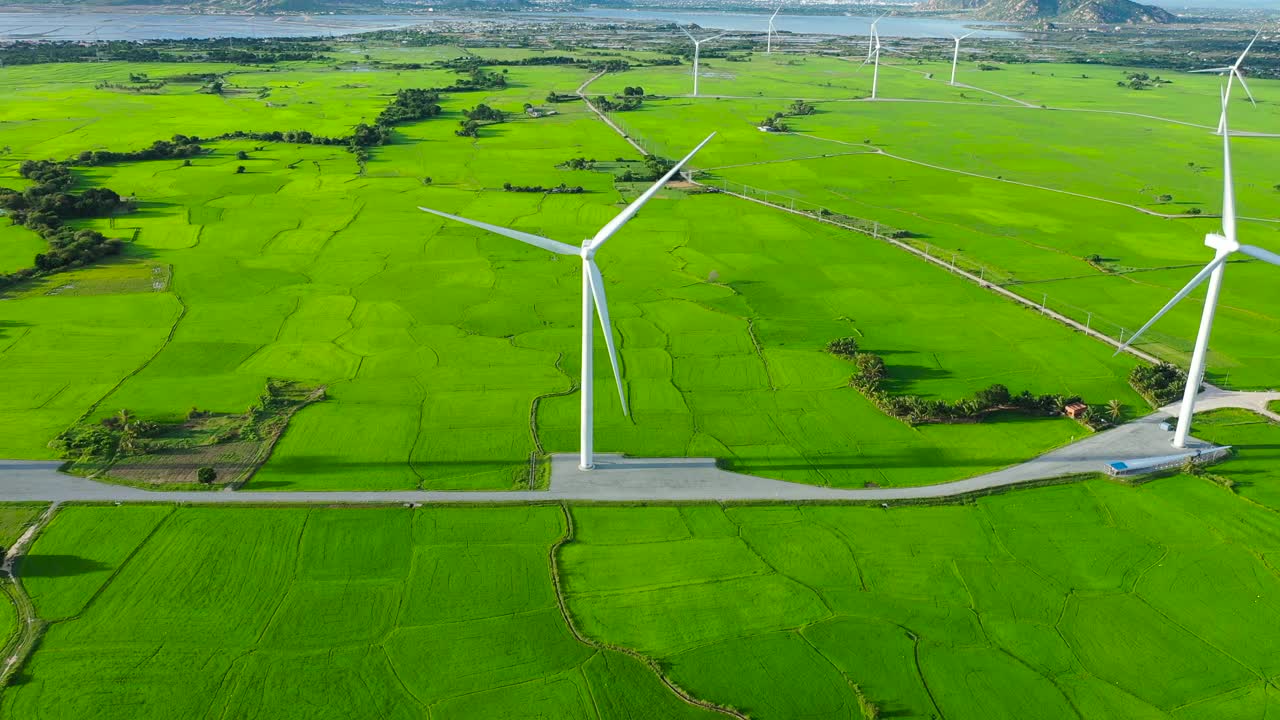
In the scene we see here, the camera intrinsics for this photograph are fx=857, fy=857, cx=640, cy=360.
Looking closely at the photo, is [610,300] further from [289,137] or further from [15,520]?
[289,137]

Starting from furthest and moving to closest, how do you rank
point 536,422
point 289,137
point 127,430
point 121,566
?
point 289,137 < point 536,422 < point 127,430 < point 121,566

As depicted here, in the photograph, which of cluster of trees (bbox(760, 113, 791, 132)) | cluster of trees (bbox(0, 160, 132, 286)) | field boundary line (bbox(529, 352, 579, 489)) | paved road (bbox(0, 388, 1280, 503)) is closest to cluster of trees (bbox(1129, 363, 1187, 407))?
paved road (bbox(0, 388, 1280, 503))

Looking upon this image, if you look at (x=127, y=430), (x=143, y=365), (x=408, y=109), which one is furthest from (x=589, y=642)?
(x=408, y=109)

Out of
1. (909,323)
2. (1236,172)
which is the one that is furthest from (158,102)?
(1236,172)

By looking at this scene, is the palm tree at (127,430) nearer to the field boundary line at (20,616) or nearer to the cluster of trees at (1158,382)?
the field boundary line at (20,616)

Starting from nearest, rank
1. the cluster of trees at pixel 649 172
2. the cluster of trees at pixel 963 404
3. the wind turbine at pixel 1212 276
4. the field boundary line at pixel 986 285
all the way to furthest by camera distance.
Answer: the wind turbine at pixel 1212 276
the cluster of trees at pixel 963 404
the field boundary line at pixel 986 285
the cluster of trees at pixel 649 172

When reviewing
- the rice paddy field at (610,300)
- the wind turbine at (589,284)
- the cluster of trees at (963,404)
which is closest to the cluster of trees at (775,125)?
the rice paddy field at (610,300)
